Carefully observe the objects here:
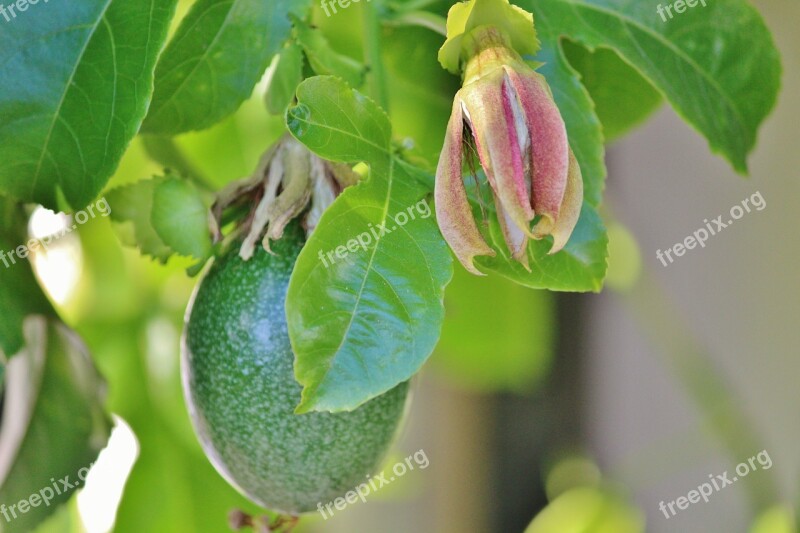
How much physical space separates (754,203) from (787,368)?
7.3 inches

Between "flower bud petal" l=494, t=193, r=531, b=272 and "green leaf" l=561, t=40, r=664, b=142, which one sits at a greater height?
"flower bud petal" l=494, t=193, r=531, b=272

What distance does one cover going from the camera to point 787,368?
1.02 meters

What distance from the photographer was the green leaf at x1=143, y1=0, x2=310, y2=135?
1.32 ft

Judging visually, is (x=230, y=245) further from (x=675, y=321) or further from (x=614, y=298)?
(x=614, y=298)

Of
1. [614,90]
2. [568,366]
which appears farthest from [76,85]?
[568,366]

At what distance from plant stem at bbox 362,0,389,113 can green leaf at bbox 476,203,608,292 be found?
10 cm

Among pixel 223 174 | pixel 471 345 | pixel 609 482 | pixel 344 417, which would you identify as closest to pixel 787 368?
pixel 609 482

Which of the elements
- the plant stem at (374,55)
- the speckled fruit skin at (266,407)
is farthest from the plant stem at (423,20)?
the speckled fruit skin at (266,407)

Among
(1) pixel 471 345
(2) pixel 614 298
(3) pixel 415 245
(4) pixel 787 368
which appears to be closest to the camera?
(3) pixel 415 245

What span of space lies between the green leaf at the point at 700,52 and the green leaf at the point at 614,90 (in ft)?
0.17

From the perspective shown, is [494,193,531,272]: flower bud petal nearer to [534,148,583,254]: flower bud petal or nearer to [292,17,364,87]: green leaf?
[534,148,583,254]: flower bud petal

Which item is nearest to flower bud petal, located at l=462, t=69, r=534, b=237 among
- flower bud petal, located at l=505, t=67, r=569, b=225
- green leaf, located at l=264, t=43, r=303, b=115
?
flower bud petal, located at l=505, t=67, r=569, b=225

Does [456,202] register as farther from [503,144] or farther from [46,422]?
[46,422]

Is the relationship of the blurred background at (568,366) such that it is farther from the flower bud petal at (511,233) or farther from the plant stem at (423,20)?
the flower bud petal at (511,233)
